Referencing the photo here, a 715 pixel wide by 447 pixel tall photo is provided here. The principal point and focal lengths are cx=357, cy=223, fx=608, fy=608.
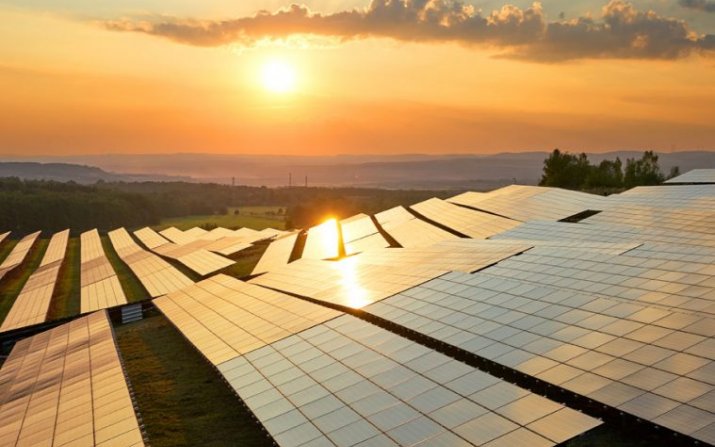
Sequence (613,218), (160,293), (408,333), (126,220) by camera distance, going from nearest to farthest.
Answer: (408,333)
(160,293)
(613,218)
(126,220)

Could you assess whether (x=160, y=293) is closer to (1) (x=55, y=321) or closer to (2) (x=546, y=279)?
(1) (x=55, y=321)

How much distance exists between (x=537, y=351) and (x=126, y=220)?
575 feet

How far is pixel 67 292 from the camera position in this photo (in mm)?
72062

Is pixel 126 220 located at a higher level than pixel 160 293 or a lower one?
lower

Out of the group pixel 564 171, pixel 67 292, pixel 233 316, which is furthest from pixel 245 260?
pixel 564 171

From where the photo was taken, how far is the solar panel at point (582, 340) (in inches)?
836

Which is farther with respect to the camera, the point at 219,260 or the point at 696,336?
the point at 219,260

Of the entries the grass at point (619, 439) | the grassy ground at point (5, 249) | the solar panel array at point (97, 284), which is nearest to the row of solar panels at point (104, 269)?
the solar panel array at point (97, 284)

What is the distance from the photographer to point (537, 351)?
26.8m

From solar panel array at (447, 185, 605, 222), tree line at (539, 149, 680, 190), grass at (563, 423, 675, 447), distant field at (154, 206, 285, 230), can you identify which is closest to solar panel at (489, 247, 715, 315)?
grass at (563, 423, 675, 447)

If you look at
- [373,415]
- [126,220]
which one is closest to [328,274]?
[373,415]

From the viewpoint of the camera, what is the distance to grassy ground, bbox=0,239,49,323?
69.1m

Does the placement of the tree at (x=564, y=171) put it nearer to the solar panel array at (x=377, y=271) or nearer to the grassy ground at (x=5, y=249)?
the solar panel array at (x=377, y=271)

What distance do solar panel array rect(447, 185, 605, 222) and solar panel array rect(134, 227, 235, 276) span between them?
36.3m
